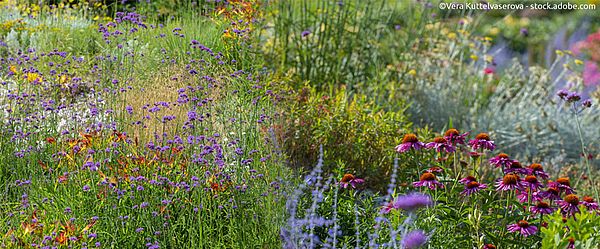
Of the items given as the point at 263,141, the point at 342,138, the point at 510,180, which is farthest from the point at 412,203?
the point at 342,138

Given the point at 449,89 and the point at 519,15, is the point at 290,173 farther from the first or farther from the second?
the point at 519,15

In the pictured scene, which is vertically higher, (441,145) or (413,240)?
(441,145)

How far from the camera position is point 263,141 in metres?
3.64

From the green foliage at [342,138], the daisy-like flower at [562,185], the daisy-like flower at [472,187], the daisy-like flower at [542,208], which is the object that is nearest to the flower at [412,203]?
the daisy-like flower at [472,187]

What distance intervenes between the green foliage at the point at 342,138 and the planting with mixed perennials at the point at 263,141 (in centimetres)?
1

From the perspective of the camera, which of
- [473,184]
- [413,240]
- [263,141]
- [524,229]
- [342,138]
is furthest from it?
[342,138]

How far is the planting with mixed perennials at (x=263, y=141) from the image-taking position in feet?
9.48

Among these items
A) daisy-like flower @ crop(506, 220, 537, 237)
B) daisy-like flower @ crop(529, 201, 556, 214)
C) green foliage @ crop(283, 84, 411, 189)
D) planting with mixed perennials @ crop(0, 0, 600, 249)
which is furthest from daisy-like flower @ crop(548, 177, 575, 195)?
green foliage @ crop(283, 84, 411, 189)

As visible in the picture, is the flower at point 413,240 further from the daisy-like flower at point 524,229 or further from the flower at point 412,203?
the daisy-like flower at point 524,229

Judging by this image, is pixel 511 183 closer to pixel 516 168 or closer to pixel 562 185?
pixel 516 168

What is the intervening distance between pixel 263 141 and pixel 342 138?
2.39 ft

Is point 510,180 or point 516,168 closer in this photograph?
point 510,180

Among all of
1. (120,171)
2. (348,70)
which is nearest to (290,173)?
(120,171)

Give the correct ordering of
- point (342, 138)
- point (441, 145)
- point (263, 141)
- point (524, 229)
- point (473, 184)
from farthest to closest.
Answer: point (342, 138) < point (263, 141) < point (441, 145) < point (473, 184) < point (524, 229)
